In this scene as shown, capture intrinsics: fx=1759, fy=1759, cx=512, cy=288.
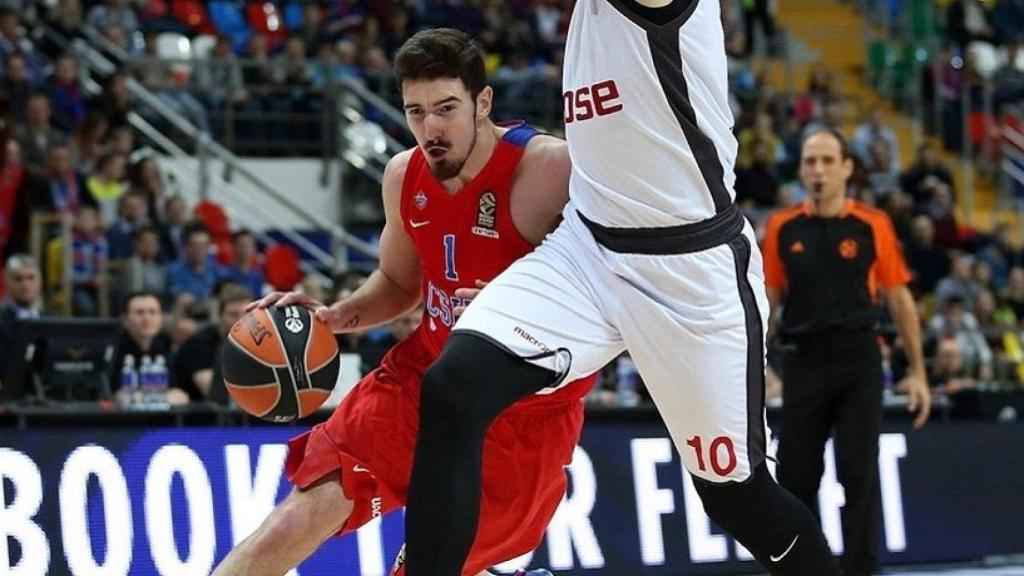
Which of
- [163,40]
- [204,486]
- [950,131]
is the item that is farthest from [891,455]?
[950,131]

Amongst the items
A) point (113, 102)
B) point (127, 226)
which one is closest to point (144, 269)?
point (127, 226)

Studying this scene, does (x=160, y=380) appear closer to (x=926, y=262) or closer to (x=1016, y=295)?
(x=926, y=262)

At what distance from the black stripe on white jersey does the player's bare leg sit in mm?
1306

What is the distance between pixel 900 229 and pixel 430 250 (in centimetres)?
1178

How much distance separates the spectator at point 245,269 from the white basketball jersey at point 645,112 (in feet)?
27.7

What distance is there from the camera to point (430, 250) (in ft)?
16.2

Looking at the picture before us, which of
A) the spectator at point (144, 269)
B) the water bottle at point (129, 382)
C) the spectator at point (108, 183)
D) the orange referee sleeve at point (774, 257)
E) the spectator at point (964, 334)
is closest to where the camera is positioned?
the orange referee sleeve at point (774, 257)

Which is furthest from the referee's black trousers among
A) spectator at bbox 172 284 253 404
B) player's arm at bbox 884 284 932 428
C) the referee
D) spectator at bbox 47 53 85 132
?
spectator at bbox 47 53 85 132

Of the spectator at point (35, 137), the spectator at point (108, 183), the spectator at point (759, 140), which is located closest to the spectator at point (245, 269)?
the spectator at point (108, 183)

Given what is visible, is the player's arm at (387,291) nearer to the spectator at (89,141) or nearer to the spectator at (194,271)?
the spectator at (194,271)

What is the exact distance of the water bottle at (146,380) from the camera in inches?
363

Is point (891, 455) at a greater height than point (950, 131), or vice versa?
point (950, 131)

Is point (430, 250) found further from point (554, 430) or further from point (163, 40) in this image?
point (163, 40)

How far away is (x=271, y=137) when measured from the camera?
15648 mm
